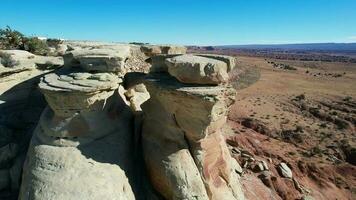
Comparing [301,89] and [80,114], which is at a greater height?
[80,114]

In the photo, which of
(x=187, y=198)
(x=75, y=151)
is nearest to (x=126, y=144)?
(x=75, y=151)

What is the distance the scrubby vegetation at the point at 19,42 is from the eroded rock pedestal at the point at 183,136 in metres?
11.7

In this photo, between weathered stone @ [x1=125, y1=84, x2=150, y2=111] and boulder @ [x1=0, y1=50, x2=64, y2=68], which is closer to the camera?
weathered stone @ [x1=125, y1=84, x2=150, y2=111]

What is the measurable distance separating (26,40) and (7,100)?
9.17 meters

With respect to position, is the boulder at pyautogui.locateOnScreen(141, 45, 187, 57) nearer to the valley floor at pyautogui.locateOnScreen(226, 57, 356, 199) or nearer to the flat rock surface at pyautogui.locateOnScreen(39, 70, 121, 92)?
the flat rock surface at pyautogui.locateOnScreen(39, 70, 121, 92)

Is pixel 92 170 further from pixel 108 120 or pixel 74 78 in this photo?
pixel 74 78

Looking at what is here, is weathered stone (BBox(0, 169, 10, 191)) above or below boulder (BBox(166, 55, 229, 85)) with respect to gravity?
below

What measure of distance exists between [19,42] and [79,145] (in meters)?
13.9

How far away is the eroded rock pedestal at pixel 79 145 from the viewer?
8680mm

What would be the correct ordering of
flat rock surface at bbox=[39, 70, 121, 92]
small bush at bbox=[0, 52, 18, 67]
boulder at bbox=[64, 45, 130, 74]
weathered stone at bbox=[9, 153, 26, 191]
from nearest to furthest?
Answer: flat rock surface at bbox=[39, 70, 121, 92]
boulder at bbox=[64, 45, 130, 74]
weathered stone at bbox=[9, 153, 26, 191]
small bush at bbox=[0, 52, 18, 67]

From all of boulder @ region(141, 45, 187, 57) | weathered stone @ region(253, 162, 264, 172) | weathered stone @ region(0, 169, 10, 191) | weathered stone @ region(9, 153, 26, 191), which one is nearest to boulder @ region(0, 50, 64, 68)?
boulder @ region(141, 45, 187, 57)

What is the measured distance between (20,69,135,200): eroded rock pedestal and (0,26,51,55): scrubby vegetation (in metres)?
10.7

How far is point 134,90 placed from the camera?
1403 cm

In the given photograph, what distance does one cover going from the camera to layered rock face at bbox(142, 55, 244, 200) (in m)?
9.33
